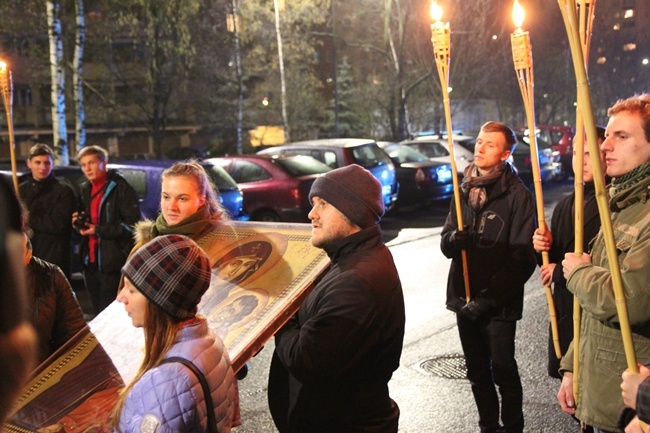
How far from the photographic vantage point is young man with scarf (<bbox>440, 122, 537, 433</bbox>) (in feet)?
16.3

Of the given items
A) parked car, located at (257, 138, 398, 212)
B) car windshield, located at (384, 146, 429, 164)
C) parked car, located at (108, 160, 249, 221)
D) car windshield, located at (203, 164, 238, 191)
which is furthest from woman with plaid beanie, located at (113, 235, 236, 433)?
car windshield, located at (384, 146, 429, 164)

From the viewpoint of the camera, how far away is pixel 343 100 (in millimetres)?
46000

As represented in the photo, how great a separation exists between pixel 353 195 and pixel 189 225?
127 centimetres

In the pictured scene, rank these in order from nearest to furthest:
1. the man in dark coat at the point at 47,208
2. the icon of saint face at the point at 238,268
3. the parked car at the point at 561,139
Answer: the icon of saint face at the point at 238,268
the man in dark coat at the point at 47,208
the parked car at the point at 561,139

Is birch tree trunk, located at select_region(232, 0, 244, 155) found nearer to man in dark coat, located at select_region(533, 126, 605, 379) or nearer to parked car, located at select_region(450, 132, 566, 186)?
parked car, located at select_region(450, 132, 566, 186)

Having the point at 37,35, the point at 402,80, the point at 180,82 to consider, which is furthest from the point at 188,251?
the point at 402,80

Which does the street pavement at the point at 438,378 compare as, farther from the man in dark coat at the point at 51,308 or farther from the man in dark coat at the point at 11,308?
the man in dark coat at the point at 11,308

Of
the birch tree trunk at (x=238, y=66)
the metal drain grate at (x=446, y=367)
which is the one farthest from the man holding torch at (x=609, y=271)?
the birch tree trunk at (x=238, y=66)

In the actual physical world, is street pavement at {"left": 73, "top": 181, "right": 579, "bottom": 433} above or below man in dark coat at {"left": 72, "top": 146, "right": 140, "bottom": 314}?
below

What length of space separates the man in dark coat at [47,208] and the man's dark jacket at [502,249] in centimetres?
408

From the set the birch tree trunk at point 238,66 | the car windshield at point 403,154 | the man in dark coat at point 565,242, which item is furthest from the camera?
the birch tree trunk at point 238,66

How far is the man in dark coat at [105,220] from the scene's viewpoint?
22.9 ft

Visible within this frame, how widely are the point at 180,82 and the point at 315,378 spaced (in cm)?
2946

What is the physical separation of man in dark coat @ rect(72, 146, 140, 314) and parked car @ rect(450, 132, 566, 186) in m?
14.8
